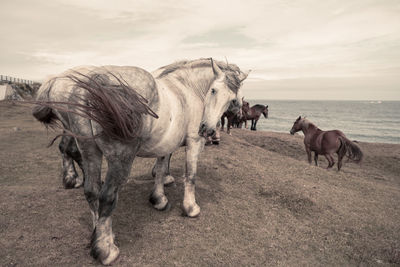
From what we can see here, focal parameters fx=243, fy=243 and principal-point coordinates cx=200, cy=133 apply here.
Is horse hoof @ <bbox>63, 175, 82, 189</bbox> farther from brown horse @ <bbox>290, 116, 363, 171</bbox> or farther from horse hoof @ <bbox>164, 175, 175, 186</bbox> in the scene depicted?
brown horse @ <bbox>290, 116, 363, 171</bbox>

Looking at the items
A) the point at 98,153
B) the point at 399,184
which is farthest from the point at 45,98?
the point at 399,184

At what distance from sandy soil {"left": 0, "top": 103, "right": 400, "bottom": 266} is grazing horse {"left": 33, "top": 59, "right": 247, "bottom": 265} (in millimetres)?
669

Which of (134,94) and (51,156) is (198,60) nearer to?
(134,94)

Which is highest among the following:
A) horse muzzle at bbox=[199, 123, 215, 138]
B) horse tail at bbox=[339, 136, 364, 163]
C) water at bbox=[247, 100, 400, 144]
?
horse muzzle at bbox=[199, 123, 215, 138]

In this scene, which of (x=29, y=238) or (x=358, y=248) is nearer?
(x=29, y=238)

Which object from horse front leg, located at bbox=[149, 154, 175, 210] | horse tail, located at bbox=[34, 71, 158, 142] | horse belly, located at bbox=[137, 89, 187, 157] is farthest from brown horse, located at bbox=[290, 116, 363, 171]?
horse tail, located at bbox=[34, 71, 158, 142]

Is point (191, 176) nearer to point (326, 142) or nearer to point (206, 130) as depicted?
point (206, 130)

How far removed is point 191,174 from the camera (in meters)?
3.87

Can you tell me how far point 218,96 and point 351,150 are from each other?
7096 millimetres

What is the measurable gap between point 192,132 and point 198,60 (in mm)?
1117

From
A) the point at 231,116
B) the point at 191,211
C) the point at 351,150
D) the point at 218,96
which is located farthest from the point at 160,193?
the point at 351,150

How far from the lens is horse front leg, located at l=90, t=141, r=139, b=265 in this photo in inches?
101

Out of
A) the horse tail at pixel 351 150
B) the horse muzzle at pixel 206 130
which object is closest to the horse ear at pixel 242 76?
the horse muzzle at pixel 206 130

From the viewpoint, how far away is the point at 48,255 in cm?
284
